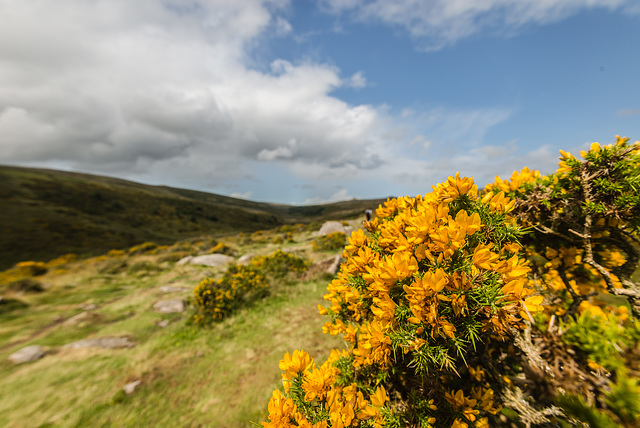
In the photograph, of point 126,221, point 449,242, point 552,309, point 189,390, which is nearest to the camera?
point 449,242

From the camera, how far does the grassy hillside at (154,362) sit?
3.79 metres

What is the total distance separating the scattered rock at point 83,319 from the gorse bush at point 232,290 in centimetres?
A: 404

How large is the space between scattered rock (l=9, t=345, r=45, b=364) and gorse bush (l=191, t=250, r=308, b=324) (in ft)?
12.4

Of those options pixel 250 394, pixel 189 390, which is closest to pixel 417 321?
pixel 250 394

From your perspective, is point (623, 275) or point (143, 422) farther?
point (143, 422)

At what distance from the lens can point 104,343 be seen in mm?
6422

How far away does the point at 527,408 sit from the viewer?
1.62 m

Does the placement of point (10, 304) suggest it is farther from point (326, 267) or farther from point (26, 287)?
point (326, 267)

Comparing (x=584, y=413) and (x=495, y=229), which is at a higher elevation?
(x=495, y=229)

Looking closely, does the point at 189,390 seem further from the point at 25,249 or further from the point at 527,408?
the point at 25,249

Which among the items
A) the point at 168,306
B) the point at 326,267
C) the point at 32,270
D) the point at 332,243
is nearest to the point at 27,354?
the point at 168,306

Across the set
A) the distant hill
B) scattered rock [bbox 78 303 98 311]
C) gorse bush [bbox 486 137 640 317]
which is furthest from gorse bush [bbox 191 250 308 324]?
the distant hill

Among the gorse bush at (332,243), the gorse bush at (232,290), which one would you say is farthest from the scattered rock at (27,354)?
the gorse bush at (332,243)

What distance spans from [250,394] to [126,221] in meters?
55.2
